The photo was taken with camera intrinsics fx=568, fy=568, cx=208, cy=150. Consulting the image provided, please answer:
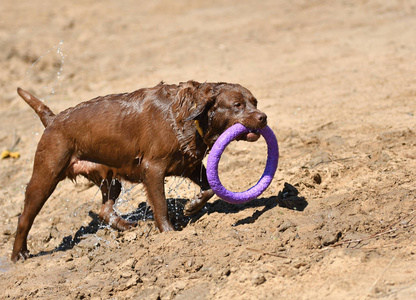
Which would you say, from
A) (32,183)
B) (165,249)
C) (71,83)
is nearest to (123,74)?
(71,83)

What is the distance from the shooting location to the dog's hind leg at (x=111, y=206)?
7.31 meters

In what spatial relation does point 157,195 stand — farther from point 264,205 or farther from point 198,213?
point 264,205

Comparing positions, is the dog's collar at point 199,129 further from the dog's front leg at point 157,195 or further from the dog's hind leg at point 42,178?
the dog's hind leg at point 42,178

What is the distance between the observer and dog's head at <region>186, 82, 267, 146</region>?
19.9 ft

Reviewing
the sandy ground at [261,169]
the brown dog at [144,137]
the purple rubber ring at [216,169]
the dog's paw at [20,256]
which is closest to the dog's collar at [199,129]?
the brown dog at [144,137]

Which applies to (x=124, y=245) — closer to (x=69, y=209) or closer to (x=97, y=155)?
(x=97, y=155)

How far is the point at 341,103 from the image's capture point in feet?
31.8

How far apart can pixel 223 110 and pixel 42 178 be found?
235cm

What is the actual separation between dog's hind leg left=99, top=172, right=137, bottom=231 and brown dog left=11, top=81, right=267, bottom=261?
0.41m

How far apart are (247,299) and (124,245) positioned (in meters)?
2.25

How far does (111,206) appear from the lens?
24.8 ft

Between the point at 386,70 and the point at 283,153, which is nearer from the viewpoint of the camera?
the point at 283,153

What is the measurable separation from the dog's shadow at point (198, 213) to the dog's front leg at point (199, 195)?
13 cm

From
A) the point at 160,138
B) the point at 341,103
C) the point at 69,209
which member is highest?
the point at 160,138
